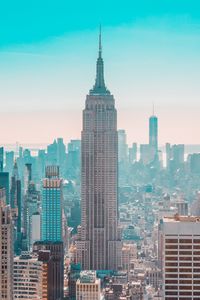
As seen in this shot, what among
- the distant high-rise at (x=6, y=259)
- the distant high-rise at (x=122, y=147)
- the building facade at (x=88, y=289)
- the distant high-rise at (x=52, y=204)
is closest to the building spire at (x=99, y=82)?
the distant high-rise at (x=122, y=147)

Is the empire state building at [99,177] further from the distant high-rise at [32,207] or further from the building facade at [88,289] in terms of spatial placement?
the building facade at [88,289]

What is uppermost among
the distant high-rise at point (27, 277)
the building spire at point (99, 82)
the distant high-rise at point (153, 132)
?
the building spire at point (99, 82)

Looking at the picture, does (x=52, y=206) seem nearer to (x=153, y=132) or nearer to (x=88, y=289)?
(x=153, y=132)

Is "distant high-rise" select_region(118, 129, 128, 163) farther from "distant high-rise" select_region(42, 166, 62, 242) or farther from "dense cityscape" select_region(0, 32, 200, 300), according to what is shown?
"distant high-rise" select_region(42, 166, 62, 242)

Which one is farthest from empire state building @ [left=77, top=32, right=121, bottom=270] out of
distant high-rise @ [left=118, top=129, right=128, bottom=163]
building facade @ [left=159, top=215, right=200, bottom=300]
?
building facade @ [left=159, top=215, right=200, bottom=300]

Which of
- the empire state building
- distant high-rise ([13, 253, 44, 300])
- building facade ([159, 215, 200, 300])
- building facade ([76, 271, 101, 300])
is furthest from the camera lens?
the empire state building

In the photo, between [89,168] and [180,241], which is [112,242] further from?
[180,241]
